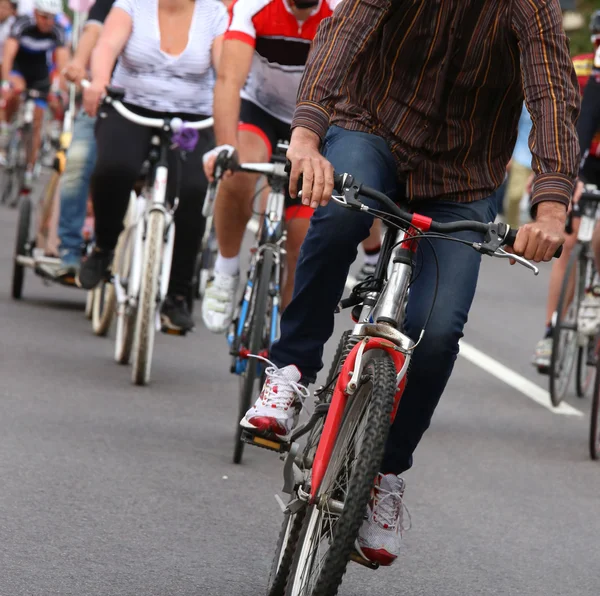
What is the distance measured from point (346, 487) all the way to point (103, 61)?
15.0 ft

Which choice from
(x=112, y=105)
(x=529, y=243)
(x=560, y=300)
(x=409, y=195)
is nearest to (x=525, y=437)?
(x=560, y=300)

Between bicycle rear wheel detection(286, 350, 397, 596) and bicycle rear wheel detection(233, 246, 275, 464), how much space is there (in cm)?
220

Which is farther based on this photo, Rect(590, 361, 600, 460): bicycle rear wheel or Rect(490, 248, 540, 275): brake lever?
Rect(590, 361, 600, 460): bicycle rear wheel

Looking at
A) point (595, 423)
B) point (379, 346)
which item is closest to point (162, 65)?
point (595, 423)

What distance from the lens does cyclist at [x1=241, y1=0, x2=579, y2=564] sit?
4250 millimetres

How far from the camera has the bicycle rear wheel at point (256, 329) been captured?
6.49 metres

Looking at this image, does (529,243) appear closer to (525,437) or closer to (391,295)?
(391,295)

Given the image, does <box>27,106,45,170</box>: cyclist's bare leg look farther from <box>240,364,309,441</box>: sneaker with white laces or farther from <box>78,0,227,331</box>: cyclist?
<box>240,364,309,441</box>: sneaker with white laces

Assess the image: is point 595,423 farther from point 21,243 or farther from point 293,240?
point 21,243

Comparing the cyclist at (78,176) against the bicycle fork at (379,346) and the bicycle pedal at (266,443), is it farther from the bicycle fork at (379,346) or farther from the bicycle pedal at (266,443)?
the bicycle fork at (379,346)

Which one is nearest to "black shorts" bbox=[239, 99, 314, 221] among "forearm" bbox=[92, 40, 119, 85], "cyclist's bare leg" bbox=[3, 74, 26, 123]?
"forearm" bbox=[92, 40, 119, 85]

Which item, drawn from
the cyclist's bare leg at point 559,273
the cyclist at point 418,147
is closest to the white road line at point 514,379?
the cyclist's bare leg at point 559,273

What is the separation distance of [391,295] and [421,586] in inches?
48.3

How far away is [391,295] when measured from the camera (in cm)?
416
